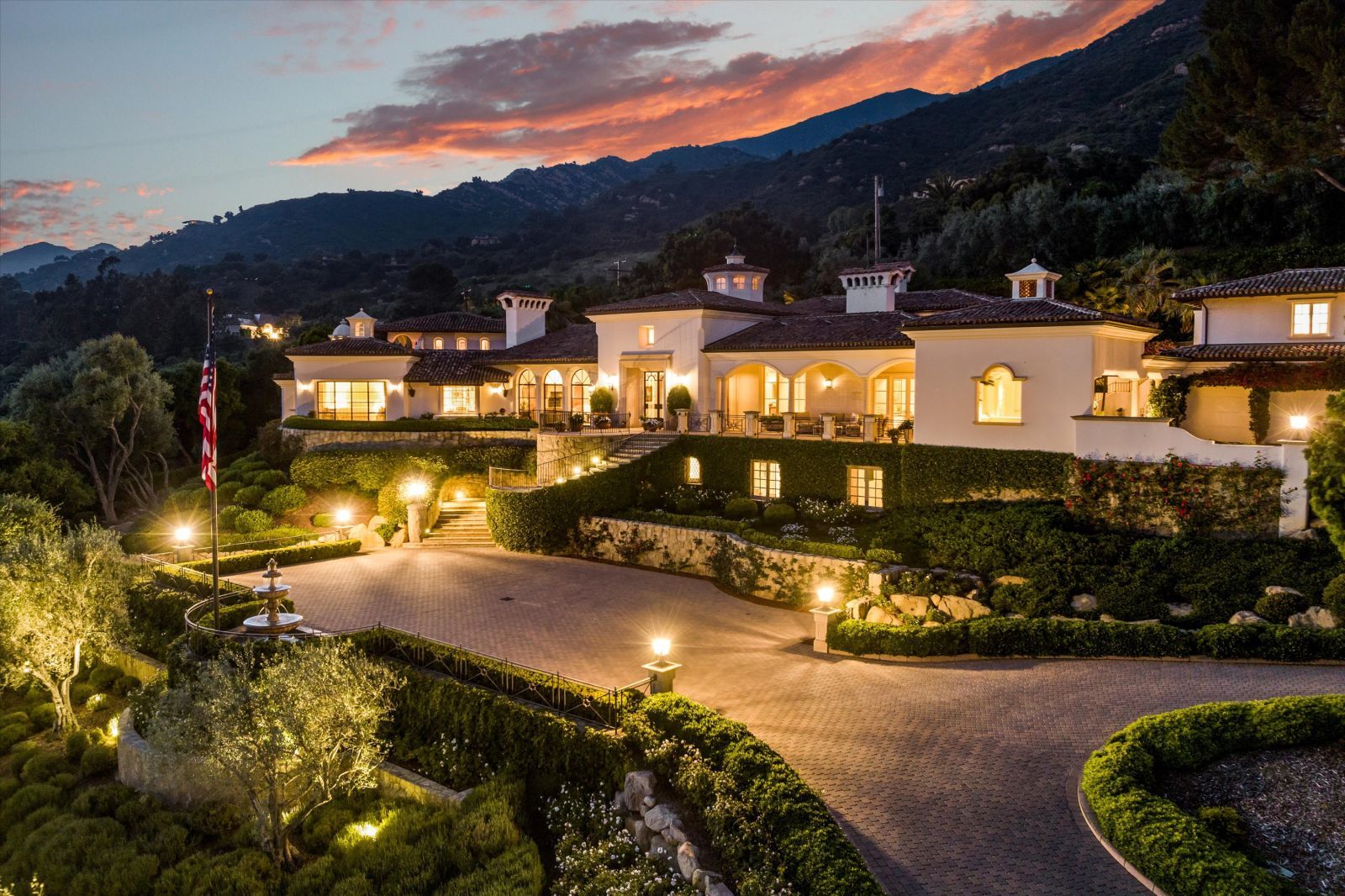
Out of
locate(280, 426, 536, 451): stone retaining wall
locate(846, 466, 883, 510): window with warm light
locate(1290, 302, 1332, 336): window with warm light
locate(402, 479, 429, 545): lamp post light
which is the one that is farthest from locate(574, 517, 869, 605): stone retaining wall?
locate(1290, 302, 1332, 336): window with warm light

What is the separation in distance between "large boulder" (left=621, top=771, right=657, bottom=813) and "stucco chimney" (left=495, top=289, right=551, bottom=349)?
3262cm

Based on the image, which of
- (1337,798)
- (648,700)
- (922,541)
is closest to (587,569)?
(922,541)

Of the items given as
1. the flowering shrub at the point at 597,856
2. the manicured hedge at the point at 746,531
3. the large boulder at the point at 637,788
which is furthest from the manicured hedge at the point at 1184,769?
the manicured hedge at the point at 746,531

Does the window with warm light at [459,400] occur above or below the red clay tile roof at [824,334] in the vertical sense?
below

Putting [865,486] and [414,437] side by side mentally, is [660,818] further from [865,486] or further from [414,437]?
[414,437]

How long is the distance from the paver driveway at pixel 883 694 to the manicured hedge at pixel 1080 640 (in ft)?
1.02

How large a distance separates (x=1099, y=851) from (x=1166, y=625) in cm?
815

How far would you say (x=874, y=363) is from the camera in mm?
29641

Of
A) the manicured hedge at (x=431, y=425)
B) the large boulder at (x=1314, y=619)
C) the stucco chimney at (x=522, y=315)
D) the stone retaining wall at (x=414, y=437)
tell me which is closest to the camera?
the large boulder at (x=1314, y=619)

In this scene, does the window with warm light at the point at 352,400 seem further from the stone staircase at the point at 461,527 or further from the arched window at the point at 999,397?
the arched window at the point at 999,397

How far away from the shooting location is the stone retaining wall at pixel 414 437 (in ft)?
119

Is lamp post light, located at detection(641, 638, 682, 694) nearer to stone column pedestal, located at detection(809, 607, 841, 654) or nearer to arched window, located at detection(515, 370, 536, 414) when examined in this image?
stone column pedestal, located at detection(809, 607, 841, 654)

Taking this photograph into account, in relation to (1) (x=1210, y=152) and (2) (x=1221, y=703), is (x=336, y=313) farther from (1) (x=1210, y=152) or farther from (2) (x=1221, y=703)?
(2) (x=1221, y=703)

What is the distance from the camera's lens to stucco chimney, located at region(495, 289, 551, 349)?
43781 mm
